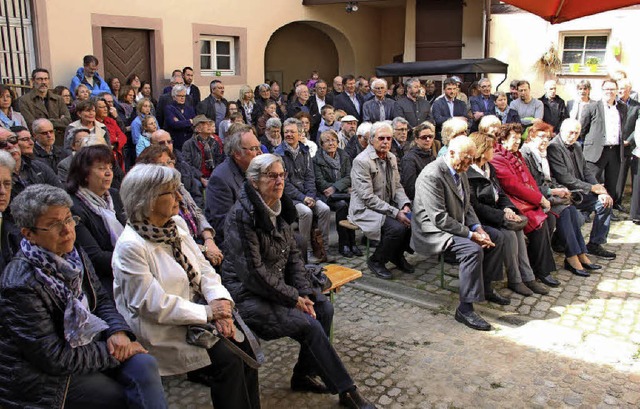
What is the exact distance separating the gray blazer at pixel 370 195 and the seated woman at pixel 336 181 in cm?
68

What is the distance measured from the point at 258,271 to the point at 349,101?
755 centimetres

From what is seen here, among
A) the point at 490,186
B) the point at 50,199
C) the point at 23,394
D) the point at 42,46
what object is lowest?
the point at 23,394

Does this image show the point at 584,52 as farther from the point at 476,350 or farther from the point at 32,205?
the point at 32,205

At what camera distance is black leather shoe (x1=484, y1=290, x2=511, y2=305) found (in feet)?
18.1

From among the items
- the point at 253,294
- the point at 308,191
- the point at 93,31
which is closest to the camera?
the point at 253,294

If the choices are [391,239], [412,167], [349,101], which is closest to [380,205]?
[391,239]

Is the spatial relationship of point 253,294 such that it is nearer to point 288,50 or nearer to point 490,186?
point 490,186

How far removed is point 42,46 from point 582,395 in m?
9.12

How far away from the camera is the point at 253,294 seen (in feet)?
12.2

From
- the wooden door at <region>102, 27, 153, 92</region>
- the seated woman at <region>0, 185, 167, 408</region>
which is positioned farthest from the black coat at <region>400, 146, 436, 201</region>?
the wooden door at <region>102, 27, 153, 92</region>

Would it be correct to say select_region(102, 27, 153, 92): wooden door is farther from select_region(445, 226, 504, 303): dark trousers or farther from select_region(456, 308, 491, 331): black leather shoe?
select_region(456, 308, 491, 331): black leather shoe

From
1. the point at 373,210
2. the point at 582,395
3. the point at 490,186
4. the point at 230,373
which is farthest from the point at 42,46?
the point at 582,395

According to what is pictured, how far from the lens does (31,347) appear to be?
2.57 meters

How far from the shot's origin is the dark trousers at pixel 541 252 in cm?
609
